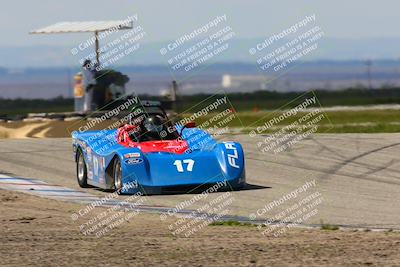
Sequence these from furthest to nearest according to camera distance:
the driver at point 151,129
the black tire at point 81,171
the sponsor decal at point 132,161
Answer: the black tire at point 81,171 → the driver at point 151,129 → the sponsor decal at point 132,161

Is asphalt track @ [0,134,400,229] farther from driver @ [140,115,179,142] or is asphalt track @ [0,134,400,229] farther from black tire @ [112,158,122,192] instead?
driver @ [140,115,179,142]

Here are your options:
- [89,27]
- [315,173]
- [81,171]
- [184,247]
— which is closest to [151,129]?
[81,171]

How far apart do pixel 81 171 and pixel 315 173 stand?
13.4 ft

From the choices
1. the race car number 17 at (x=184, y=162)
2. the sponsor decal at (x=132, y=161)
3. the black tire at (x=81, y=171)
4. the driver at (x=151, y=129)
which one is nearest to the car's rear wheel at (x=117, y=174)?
the sponsor decal at (x=132, y=161)

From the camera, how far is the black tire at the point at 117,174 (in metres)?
17.3

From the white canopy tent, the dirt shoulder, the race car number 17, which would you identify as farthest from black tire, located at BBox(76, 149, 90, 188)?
the white canopy tent

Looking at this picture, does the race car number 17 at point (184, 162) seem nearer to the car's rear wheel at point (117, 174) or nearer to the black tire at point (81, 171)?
the car's rear wheel at point (117, 174)

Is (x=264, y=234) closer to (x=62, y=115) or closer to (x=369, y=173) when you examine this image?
(x=369, y=173)

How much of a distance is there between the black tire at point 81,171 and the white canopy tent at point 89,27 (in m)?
15.1

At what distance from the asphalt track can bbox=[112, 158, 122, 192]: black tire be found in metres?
0.36

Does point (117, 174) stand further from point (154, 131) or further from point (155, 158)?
point (154, 131)

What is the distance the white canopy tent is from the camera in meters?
35.1

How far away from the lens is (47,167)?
21.9m

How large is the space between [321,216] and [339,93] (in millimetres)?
55896
